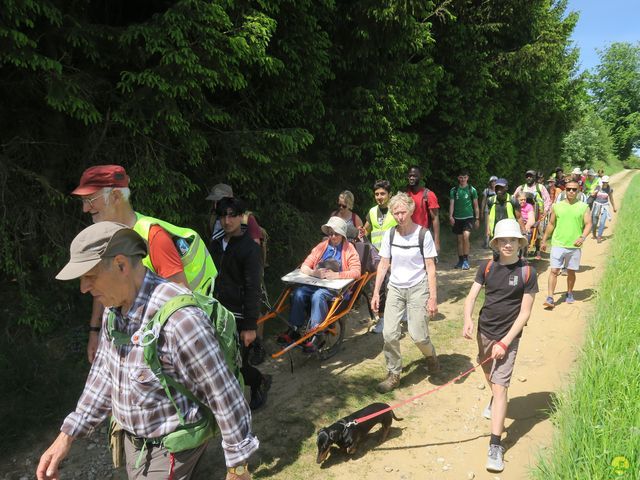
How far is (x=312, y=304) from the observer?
5.50 meters

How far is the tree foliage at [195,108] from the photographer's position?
4.59 metres

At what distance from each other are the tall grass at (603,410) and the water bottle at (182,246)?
9.30ft

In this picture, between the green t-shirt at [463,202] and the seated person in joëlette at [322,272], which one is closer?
the seated person in joëlette at [322,272]

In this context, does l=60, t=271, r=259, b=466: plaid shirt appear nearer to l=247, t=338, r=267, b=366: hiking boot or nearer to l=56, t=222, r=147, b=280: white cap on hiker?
l=56, t=222, r=147, b=280: white cap on hiker

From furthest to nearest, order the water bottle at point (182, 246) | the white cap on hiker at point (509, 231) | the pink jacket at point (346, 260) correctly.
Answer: the pink jacket at point (346, 260) < the white cap on hiker at point (509, 231) < the water bottle at point (182, 246)

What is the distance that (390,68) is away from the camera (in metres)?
8.67

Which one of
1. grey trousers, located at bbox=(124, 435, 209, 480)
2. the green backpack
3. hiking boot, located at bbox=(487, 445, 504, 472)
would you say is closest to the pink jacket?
hiking boot, located at bbox=(487, 445, 504, 472)

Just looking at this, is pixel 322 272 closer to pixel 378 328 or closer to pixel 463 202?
pixel 378 328

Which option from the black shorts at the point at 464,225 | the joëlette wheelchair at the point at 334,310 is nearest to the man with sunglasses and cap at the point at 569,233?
the black shorts at the point at 464,225

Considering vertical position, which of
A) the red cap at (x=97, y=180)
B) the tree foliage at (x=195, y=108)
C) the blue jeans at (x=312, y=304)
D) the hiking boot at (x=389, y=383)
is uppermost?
the tree foliage at (x=195, y=108)

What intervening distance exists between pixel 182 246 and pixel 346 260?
10.4 ft

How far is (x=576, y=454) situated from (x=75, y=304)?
556cm

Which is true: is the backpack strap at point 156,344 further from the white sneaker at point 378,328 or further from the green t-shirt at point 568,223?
the green t-shirt at point 568,223

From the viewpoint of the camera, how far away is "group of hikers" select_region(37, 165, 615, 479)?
6.08 feet
